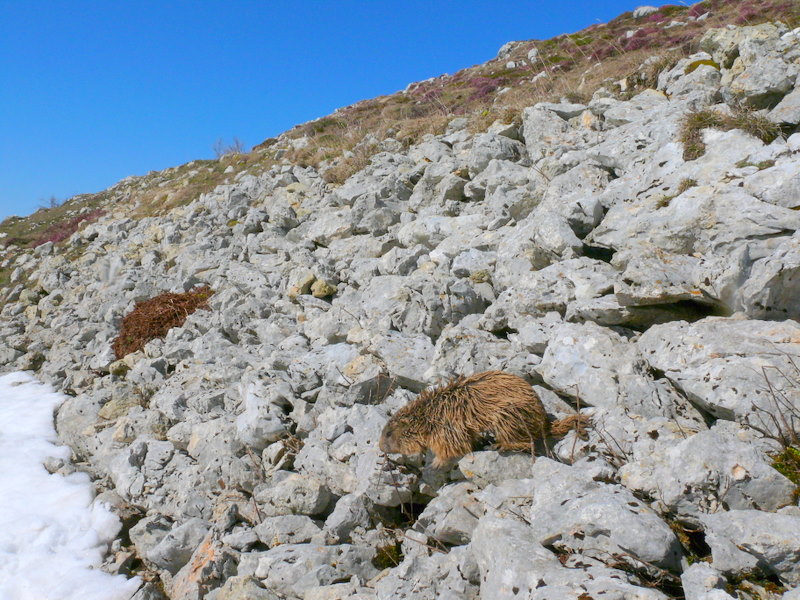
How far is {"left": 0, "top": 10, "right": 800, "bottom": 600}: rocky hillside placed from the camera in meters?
3.70

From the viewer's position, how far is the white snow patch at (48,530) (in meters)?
6.61

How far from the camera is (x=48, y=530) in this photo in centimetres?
761

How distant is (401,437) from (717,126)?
20.5 feet

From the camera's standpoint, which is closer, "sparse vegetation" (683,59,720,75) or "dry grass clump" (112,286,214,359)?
"sparse vegetation" (683,59,720,75)

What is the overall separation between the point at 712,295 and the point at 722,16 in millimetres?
27314

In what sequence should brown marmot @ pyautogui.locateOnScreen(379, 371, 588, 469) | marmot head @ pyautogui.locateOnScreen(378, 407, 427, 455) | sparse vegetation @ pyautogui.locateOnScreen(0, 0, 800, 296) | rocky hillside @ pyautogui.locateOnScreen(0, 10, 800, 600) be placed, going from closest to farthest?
rocky hillside @ pyautogui.locateOnScreen(0, 10, 800, 600) → brown marmot @ pyautogui.locateOnScreen(379, 371, 588, 469) → marmot head @ pyautogui.locateOnScreen(378, 407, 427, 455) → sparse vegetation @ pyautogui.locateOnScreen(0, 0, 800, 296)

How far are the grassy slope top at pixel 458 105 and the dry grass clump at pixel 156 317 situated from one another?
542 cm

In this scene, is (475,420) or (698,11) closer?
(475,420)

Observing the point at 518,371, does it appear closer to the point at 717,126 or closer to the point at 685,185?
the point at 685,185

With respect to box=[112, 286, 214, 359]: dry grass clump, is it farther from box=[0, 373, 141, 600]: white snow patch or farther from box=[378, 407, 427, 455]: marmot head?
box=[378, 407, 427, 455]: marmot head

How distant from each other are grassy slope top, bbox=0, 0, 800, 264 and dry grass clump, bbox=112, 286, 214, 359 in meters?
5.42

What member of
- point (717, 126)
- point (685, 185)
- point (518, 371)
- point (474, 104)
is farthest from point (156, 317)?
point (474, 104)

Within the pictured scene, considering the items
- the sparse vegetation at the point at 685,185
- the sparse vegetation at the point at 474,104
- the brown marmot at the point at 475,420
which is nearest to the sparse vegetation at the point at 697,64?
the sparse vegetation at the point at 474,104

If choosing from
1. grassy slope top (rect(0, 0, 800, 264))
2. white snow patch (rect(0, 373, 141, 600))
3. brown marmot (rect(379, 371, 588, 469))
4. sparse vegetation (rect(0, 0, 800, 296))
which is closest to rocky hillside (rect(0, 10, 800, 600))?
brown marmot (rect(379, 371, 588, 469))
